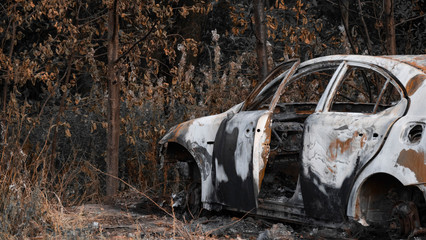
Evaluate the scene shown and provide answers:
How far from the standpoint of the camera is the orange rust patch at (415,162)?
5.61 m

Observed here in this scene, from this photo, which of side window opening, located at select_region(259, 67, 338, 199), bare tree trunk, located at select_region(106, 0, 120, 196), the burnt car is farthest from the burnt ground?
bare tree trunk, located at select_region(106, 0, 120, 196)

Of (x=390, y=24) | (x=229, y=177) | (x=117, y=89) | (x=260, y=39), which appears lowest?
(x=229, y=177)

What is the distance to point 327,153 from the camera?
6.52 meters

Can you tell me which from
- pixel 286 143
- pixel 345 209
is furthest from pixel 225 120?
pixel 345 209

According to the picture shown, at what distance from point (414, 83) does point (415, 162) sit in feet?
2.77

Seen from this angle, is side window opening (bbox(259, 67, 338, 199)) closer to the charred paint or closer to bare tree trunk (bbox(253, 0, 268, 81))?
the charred paint

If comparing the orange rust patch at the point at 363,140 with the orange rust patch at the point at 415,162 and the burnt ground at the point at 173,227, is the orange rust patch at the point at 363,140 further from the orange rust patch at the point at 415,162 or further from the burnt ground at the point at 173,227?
the burnt ground at the point at 173,227

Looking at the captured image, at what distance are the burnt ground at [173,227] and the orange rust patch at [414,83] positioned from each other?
56.9 inches

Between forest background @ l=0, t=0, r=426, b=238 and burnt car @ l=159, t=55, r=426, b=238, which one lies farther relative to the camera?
forest background @ l=0, t=0, r=426, b=238

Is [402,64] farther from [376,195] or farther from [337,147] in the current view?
[376,195]

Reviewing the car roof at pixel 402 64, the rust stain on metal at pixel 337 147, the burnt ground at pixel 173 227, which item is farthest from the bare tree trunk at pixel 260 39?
the rust stain on metal at pixel 337 147

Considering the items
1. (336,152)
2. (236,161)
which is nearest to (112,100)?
(236,161)

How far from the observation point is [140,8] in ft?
33.2

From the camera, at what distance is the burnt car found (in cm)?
595
